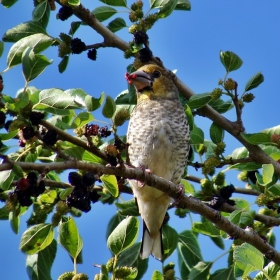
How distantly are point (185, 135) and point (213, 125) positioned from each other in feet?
1.42

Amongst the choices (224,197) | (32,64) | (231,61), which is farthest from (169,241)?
(32,64)

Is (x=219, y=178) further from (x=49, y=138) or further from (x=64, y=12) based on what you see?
(x=49, y=138)

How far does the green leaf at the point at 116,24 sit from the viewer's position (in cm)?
473

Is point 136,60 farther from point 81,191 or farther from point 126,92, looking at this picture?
point 81,191

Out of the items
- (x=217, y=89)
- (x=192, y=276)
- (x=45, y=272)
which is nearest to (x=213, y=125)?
(x=217, y=89)

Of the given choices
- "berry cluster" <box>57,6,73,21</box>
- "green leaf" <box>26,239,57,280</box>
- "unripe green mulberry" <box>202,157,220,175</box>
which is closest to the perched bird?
"unripe green mulberry" <box>202,157,220,175</box>

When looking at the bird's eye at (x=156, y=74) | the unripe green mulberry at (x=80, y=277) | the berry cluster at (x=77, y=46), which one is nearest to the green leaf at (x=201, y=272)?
the unripe green mulberry at (x=80, y=277)

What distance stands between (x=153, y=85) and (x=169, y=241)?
5.29 feet

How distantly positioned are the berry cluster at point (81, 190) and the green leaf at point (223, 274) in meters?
1.17

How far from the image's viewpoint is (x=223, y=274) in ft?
14.0

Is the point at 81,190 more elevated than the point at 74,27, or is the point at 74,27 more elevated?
the point at 74,27

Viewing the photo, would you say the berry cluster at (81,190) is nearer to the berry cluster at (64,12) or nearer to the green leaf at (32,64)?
the green leaf at (32,64)

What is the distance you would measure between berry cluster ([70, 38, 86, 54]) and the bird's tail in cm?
146

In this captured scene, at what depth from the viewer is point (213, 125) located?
15.2 ft
